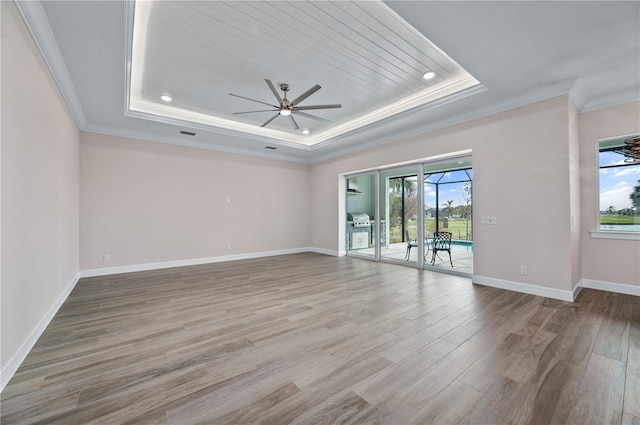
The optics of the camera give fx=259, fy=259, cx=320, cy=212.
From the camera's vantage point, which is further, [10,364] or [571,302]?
[571,302]

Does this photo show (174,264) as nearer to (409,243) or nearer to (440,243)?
(409,243)

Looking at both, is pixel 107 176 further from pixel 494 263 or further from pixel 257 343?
pixel 494 263

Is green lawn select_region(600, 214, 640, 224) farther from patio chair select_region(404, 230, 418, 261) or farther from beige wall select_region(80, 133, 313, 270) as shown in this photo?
beige wall select_region(80, 133, 313, 270)

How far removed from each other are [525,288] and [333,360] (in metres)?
3.41

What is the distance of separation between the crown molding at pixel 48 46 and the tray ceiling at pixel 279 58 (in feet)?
2.24

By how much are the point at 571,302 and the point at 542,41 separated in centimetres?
321

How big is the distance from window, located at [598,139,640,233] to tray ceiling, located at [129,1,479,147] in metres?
2.46

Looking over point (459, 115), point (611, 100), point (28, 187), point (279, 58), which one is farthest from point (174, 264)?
point (611, 100)

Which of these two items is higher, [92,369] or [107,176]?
[107,176]

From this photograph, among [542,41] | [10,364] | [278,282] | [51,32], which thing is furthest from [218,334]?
[542,41]

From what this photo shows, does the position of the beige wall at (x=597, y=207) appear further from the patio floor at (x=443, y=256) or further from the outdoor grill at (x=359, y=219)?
the outdoor grill at (x=359, y=219)

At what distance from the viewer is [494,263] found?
13.7ft

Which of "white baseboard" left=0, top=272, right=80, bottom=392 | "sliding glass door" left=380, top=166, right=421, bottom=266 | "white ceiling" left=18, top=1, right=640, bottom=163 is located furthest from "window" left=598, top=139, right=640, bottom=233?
"white baseboard" left=0, top=272, right=80, bottom=392

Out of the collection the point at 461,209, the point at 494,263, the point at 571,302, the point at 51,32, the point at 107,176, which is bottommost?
the point at 571,302
